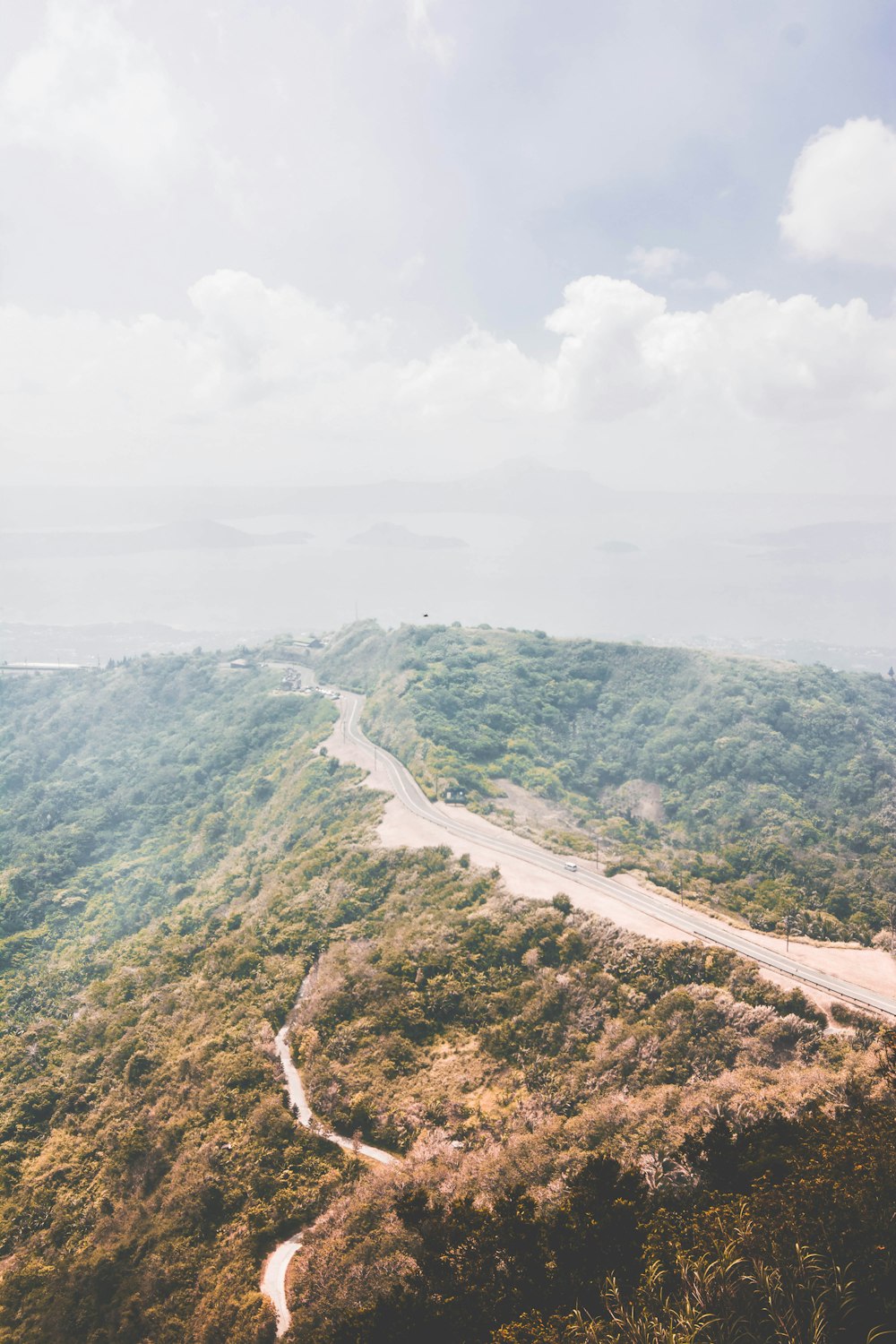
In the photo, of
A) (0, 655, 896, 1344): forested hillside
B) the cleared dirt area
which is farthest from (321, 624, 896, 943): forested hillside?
(0, 655, 896, 1344): forested hillside

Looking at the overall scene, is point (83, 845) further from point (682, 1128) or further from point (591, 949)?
point (682, 1128)

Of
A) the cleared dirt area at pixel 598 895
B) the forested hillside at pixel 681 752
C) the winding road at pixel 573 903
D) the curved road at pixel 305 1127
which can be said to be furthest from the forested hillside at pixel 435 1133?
the forested hillside at pixel 681 752

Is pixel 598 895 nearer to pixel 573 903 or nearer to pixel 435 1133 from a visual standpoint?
pixel 573 903

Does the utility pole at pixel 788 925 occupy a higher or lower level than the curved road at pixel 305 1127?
higher

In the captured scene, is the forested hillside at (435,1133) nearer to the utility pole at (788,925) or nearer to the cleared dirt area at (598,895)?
the cleared dirt area at (598,895)

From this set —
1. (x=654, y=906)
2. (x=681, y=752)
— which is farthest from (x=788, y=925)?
(x=681, y=752)

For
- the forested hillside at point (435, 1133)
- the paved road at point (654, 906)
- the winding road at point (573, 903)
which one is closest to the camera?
the forested hillside at point (435, 1133)
